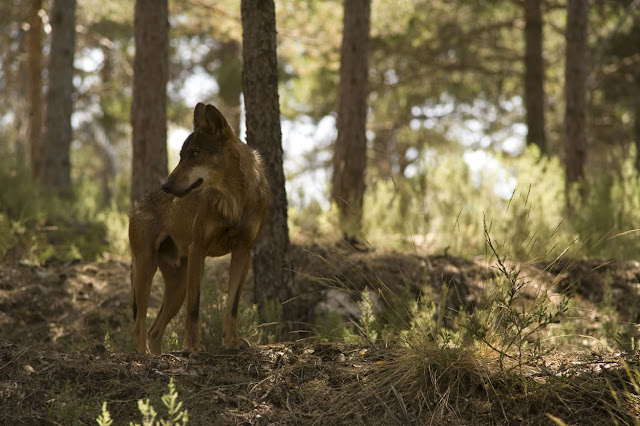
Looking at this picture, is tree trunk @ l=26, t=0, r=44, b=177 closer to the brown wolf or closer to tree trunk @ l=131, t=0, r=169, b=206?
tree trunk @ l=131, t=0, r=169, b=206

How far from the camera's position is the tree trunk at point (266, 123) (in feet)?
19.8

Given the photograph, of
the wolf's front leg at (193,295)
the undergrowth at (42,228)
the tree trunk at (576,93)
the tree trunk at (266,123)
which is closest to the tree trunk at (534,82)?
the tree trunk at (576,93)

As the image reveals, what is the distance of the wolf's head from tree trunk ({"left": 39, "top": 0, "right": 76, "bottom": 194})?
37.4 ft

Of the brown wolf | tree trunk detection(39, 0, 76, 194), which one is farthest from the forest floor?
tree trunk detection(39, 0, 76, 194)

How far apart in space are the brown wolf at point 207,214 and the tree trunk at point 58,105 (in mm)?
10616

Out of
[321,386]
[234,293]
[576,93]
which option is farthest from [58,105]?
[321,386]

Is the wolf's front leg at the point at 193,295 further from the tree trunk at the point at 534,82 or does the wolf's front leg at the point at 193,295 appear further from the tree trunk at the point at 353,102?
the tree trunk at the point at 534,82

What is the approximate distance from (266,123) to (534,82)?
38.3 ft

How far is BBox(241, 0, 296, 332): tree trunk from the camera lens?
6.03 m

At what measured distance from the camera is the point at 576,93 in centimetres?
1177

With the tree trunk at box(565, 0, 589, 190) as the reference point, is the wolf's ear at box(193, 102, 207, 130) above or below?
below

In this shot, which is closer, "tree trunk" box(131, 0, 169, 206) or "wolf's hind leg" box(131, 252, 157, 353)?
"wolf's hind leg" box(131, 252, 157, 353)

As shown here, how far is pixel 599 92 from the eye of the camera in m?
22.2

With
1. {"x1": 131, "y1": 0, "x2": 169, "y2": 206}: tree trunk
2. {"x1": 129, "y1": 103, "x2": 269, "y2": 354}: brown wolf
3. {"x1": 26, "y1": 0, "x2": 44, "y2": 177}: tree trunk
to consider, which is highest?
{"x1": 26, "y1": 0, "x2": 44, "y2": 177}: tree trunk
